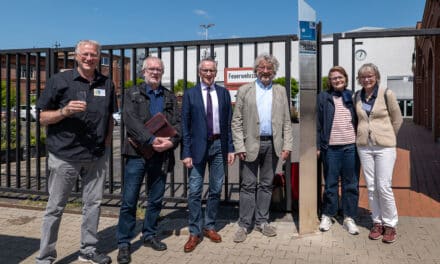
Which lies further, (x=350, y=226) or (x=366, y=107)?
(x=350, y=226)

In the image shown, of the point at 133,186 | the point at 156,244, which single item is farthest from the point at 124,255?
the point at 133,186

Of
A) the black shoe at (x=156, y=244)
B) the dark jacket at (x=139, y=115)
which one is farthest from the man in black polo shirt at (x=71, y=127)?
the black shoe at (x=156, y=244)

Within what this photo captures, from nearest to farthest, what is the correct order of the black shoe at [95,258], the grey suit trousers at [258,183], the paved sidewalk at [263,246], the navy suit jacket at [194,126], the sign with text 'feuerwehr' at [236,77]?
A: the black shoe at [95,258] < the paved sidewalk at [263,246] < the navy suit jacket at [194,126] < the grey suit trousers at [258,183] < the sign with text 'feuerwehr' at [236,77]

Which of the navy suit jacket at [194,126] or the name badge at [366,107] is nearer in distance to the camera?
the navy suit jacket at [194,126]

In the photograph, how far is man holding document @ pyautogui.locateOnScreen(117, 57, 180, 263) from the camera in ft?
12.9

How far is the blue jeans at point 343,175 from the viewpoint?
461 centimetres

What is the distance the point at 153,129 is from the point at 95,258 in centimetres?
139

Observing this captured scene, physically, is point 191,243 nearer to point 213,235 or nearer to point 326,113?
point 213,235

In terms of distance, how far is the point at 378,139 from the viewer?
14.1ft

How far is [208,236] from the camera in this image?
4.55 m

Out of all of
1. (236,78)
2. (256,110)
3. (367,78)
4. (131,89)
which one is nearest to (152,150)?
(131,89)

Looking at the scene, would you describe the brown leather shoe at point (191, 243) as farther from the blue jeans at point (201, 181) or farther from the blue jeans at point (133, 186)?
the blue jeans at point (133, 186)

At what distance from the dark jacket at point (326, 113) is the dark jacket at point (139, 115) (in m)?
1.74

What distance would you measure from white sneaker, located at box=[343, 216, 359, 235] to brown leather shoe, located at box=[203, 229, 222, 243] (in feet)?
5.06
